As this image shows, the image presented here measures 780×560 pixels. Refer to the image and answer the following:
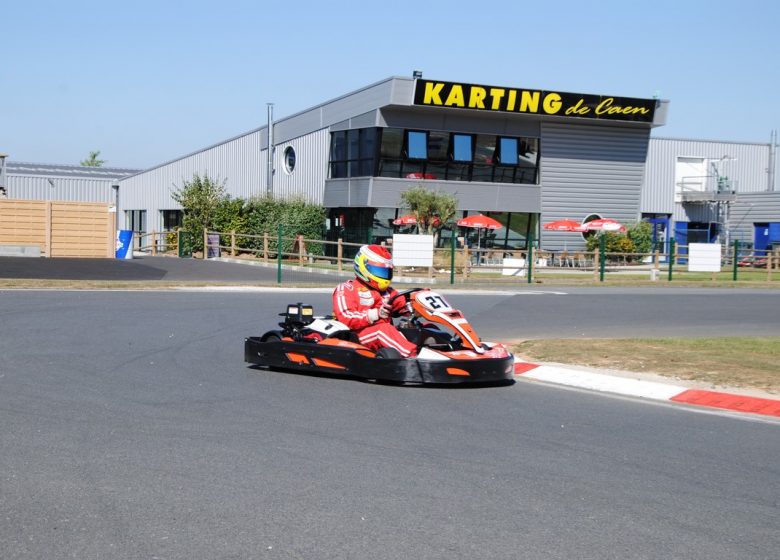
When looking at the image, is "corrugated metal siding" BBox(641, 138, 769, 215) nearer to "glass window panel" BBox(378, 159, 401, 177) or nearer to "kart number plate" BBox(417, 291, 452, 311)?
"glass window panel" BBox(378, 159, 401, 177)

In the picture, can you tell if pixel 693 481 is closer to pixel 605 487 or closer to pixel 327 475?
pixel 605 487

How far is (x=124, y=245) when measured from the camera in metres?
35.9

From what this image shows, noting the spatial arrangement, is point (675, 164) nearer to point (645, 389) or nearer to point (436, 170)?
point (436, 170)

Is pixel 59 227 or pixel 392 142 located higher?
pixel 392 142

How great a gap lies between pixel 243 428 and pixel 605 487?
303 cm

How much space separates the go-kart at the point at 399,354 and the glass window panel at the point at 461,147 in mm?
29396

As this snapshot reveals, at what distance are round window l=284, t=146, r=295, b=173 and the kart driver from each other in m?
34.2

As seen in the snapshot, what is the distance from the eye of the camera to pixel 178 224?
53812mm

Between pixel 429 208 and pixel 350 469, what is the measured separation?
31259 mm

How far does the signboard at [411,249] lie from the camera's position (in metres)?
28.4

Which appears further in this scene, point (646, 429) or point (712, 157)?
point (712, 157)

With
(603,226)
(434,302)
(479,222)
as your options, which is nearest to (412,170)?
(479,222)

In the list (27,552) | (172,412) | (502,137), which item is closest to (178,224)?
(502,137)

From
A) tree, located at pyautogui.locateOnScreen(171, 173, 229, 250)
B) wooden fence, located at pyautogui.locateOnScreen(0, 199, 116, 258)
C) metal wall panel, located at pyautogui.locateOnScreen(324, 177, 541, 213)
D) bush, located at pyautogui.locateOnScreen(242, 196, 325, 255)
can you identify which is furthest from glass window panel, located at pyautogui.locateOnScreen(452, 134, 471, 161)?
wooden fence, located at pyautogui.locateOnScreen(0, 199, 116, 258)
